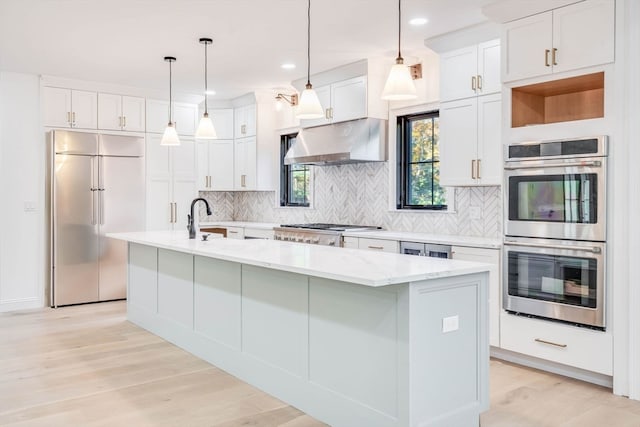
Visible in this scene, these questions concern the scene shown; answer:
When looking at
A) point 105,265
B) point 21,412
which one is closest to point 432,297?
point 21,412

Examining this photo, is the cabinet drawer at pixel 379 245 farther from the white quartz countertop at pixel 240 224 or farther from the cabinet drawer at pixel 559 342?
the white quartz countertop at pixel 240 224

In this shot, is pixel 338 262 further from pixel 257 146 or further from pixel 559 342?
pixel 257 146

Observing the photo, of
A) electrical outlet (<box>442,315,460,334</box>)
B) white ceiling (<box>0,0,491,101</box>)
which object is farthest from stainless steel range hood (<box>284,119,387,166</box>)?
electrical outlet (<box>442,315,460,334</box>)

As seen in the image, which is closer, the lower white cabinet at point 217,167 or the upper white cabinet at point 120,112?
the upper white cabinet at point 120,112

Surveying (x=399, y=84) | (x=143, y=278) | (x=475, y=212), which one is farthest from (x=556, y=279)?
(x=143, y=278)

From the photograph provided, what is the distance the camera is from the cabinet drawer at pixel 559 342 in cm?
334

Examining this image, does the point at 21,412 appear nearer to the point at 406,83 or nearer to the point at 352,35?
the point at 406,83

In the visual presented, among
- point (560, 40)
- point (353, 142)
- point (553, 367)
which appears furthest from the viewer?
point (353, 142)

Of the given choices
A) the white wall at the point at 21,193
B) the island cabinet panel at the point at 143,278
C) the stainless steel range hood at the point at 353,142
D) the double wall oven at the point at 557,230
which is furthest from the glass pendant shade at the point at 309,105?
the white wall at the point at 21,193

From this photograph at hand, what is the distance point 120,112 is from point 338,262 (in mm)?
4751

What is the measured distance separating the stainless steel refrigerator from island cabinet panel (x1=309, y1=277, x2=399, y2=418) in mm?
4159

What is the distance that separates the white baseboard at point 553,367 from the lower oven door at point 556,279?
1.20ft

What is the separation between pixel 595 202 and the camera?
3.33 metres

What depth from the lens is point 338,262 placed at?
2816mm
